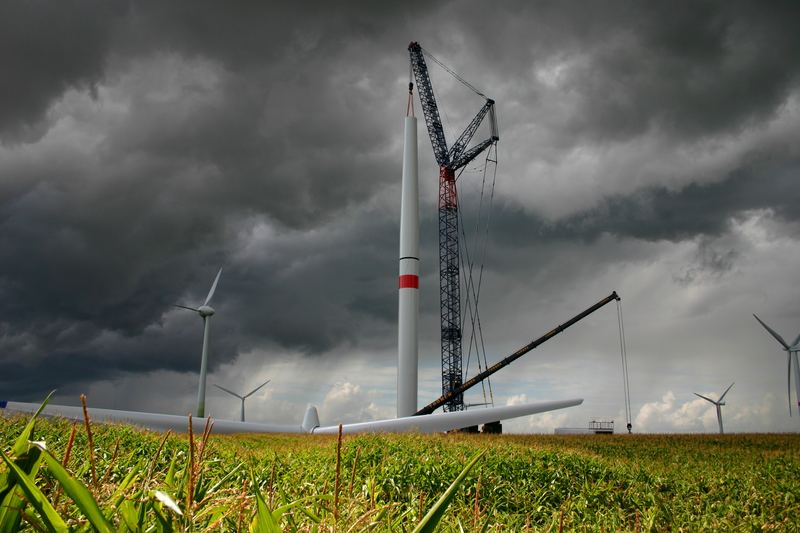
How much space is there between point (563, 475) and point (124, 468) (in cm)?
1249

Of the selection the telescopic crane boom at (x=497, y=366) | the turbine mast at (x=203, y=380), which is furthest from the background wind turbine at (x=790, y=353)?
the turbine mast at (x=203, y=380)

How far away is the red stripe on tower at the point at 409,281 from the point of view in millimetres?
43750

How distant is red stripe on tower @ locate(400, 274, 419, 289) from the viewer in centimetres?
4375

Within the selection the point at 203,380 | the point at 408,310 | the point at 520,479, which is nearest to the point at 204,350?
Answer: the point at 203,380

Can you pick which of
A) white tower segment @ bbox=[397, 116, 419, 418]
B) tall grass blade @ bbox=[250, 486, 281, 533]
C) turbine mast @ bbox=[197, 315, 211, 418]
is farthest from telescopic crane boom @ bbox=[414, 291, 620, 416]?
tall grass blade @ bbox=[250, 486, 281, 533]

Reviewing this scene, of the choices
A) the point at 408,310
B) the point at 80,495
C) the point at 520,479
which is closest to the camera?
the point at 80,495

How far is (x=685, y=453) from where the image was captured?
27141 millimetres

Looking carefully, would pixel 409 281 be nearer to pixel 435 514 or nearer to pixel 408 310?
pixel 408 310

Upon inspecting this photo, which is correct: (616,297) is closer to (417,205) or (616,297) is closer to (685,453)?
(417,205)

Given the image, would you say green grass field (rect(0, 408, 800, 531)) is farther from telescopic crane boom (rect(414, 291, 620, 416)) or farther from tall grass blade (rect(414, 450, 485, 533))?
telescopic crane boom (rect(414, 291, 620, 416))

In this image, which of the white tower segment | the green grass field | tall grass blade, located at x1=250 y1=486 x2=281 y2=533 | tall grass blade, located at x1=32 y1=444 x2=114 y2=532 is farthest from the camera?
the white tower segment

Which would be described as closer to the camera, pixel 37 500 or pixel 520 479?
pixel 37 500

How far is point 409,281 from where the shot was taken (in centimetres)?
4384

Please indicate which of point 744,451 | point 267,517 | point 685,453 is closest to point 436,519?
point 267,517
